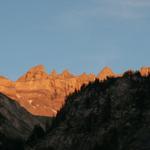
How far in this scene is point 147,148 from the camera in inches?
7411

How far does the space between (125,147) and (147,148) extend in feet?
42.9

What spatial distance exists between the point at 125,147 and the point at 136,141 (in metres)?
4.31

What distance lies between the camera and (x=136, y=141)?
200 m

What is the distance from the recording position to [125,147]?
199750mm

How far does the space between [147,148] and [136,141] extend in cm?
1154
